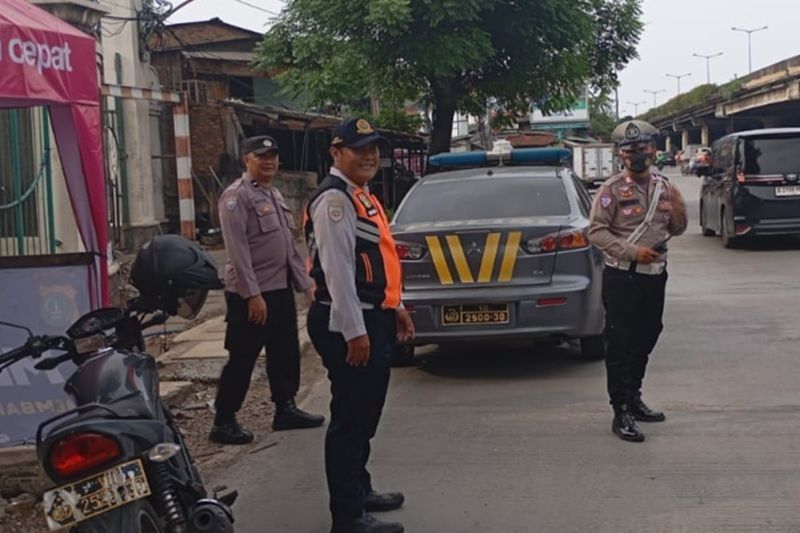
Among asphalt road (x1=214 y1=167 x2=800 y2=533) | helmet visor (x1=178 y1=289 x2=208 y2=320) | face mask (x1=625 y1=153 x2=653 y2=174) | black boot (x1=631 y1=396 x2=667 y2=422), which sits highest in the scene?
face mask (x1=625 y1=153 x2=653 y2=174)

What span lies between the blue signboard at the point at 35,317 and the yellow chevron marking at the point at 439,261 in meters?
2.72

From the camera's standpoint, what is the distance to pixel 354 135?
4.11 meters

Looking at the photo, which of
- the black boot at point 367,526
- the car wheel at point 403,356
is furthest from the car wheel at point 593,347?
the black boot at point 367,526

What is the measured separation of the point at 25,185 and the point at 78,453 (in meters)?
6.55

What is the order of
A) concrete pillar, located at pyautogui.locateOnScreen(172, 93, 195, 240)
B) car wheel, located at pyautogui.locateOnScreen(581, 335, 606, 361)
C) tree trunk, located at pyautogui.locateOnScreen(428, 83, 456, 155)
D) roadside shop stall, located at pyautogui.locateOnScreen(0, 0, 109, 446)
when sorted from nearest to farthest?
roadside shop stall, located at pyautogui.locateOnScreen(0, 0, 109, 446) < car wheel, located at pyautogui.locateOnScreen(581, 335, 606, 361) < concrete pillar, located at pyautogui.locateOnScreen(172, 93, 195, 240) < tree trunk, located at pyautogui.locateOnScreen(428, 83, 456, 155)

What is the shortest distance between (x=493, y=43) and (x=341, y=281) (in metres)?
15.8

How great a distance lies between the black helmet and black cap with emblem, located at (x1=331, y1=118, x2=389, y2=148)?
86 cm

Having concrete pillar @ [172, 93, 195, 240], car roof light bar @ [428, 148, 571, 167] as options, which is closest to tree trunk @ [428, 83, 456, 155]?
concrete pillar @ [172, 93, 195, 240]

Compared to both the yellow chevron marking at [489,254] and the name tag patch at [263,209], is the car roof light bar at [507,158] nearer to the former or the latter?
the yellow chevron marking at [489,254]

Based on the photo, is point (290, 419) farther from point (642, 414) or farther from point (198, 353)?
point (198, 353)

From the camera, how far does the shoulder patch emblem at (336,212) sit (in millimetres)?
3984

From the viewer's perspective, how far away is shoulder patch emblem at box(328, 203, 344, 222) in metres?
3.98

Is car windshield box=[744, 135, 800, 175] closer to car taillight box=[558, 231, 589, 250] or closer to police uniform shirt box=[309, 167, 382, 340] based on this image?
car taillight box=[558, 231, 589, 250]

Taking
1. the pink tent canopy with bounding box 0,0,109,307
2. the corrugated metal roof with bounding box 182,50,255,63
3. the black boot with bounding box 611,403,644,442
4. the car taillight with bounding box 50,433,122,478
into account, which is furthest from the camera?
the corrugated metal roof with bounding box 182,50,255,63
